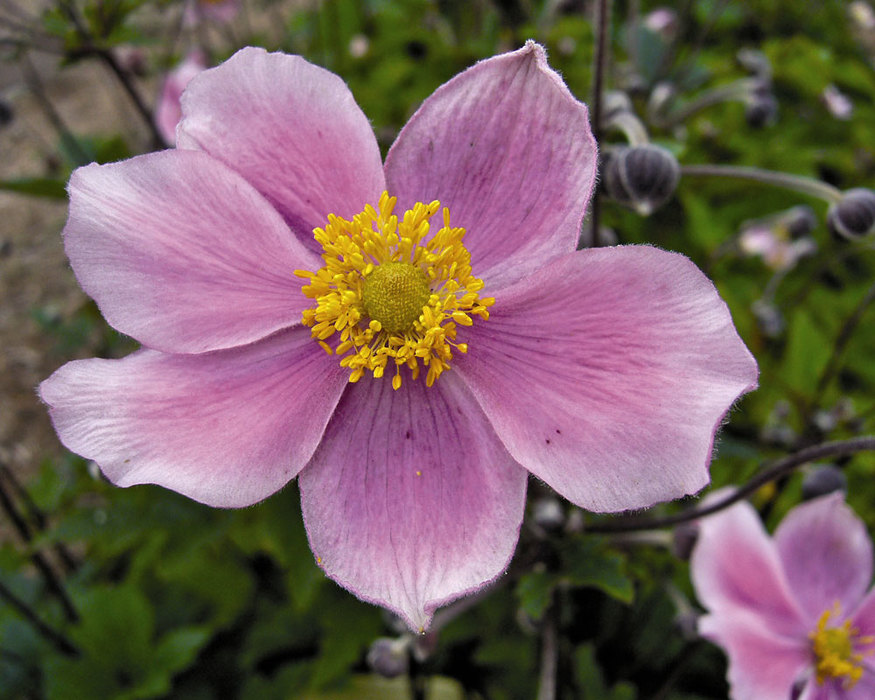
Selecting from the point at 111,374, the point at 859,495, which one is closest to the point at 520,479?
the point at 111,374

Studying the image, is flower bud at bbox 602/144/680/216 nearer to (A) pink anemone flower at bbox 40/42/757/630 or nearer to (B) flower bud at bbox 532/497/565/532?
(A) pink anemone flower at bbox 40/42/757/630

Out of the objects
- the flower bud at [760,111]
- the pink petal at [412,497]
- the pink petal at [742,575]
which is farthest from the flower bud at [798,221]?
the pink petal at [412,497]

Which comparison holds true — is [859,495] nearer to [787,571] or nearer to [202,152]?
[787,571]

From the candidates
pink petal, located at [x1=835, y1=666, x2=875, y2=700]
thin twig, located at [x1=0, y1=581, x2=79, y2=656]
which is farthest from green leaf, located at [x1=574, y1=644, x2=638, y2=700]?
thin twig, located at [x1=0, y1=581, x2=79, y2=656]

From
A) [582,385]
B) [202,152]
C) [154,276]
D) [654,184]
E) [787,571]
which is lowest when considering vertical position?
[787,571]

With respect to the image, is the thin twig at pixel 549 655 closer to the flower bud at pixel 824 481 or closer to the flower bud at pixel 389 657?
the flower bud at pixel 389 657

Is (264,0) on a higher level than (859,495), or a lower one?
higher
